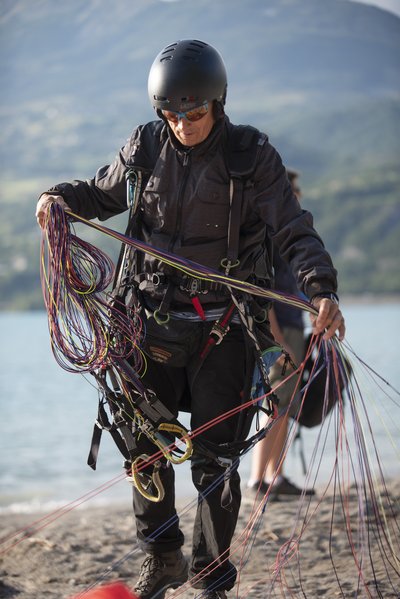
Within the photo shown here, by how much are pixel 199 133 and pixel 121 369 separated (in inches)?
34.9

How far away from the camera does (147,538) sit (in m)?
3.35

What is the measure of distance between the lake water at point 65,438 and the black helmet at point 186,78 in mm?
1125

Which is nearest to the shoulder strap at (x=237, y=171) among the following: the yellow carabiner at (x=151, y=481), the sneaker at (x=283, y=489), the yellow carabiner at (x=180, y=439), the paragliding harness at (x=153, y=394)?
the paragliding harness at (x=153, y=394)

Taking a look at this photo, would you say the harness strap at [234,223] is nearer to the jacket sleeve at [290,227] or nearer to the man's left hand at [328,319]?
the jacket sleeve at [290,227]

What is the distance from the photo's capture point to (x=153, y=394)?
10.9ft

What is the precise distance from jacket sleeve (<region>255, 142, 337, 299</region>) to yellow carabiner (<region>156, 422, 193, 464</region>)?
2.17ft

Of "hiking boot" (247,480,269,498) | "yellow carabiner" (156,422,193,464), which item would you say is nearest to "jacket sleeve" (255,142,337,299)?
"yellow carabiner" (156,422,193,464)

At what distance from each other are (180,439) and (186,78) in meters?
1.27

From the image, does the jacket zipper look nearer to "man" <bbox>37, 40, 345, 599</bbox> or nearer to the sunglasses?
"man" <bbox>37, 40, 345, 599</bbox>

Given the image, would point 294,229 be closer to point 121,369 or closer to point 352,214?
point 121,369

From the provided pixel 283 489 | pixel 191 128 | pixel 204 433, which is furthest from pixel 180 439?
pixel 283 489

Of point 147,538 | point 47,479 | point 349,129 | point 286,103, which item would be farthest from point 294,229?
point 286,103

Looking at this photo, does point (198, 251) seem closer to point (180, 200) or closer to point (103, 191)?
point (180, 200)

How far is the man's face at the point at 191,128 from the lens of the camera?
127 inches
